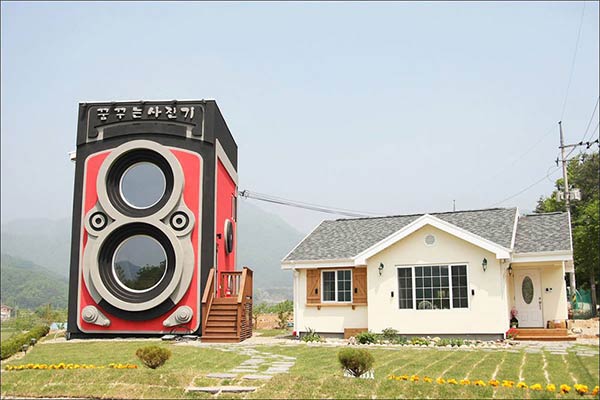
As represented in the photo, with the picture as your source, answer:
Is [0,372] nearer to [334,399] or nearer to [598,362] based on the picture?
[334,399]

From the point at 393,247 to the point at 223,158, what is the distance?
7023mm

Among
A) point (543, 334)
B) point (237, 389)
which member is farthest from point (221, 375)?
point (543, 334)

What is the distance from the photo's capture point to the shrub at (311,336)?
1762 centimetres

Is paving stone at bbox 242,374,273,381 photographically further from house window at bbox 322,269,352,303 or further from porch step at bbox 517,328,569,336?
porch step at bbox 517,328,569,336

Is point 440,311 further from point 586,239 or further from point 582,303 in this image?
point 582,303

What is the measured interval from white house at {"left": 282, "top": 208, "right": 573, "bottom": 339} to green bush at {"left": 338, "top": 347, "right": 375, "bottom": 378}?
7940 millimetres

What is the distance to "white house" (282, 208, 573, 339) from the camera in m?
16.2

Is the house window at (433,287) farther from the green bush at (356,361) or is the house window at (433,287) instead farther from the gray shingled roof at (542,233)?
the green bush at (356,361)

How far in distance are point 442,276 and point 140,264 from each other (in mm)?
9079

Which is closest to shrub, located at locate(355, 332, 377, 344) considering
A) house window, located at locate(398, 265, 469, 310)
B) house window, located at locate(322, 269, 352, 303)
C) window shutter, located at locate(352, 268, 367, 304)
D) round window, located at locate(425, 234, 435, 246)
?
house window, located at locate(398, 265, 469, 310)

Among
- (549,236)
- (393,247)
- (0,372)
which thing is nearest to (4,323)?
(0,372)

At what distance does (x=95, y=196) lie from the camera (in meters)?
19.2

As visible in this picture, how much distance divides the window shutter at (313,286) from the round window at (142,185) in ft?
17.2

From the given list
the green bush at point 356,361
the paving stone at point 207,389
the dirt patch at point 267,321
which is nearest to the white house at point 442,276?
the dirt patch at point 267,321
